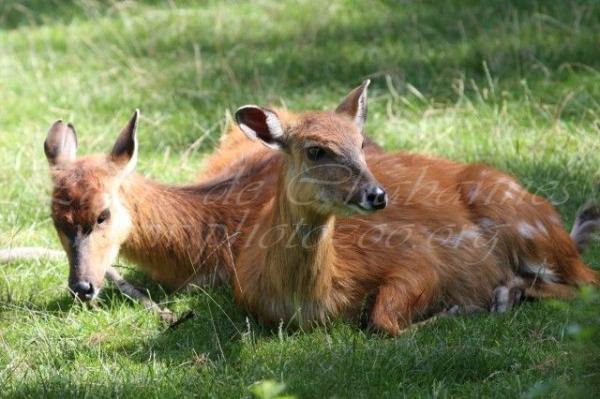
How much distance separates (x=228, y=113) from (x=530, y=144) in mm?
2284

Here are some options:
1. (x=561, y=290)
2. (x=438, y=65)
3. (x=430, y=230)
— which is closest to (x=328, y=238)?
(x=430, y=230)

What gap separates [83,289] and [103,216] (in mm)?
452

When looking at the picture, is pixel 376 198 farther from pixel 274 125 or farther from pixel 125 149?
pixel 125 149

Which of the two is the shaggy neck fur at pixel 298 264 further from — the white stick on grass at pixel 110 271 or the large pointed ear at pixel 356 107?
the white stick on grass at pixel 110 271

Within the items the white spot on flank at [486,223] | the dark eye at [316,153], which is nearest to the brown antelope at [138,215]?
the dark eye at [316,153]

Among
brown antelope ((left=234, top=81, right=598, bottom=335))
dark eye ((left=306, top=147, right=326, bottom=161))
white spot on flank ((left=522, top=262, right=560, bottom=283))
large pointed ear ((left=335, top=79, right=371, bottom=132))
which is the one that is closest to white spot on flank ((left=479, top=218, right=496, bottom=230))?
brown antelope ((left=234, top=81, right=598, bottom=335))

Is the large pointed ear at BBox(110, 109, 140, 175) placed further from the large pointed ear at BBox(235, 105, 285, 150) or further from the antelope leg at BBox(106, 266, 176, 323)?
the large pointed ear at BBox(235, 105, 285, 150)

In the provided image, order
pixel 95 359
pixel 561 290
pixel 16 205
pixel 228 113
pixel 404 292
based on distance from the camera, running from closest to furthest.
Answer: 1. pixel 95 359
2. pixel 404 292
3. pixel 561 290
4. pixel 16 205
5. pixel 228 113

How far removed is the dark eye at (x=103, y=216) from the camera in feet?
23.1

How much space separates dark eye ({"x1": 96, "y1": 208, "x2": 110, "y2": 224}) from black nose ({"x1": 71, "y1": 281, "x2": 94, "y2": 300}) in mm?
373

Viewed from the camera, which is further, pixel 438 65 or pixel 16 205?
pixel 438 65

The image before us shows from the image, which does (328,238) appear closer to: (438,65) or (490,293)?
(490,293)

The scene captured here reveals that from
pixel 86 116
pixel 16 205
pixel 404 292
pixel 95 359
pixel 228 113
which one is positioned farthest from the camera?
pixel 86 116

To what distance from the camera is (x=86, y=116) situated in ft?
34.3
